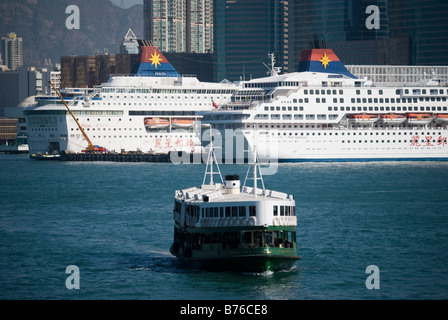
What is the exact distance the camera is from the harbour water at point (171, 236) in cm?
3734

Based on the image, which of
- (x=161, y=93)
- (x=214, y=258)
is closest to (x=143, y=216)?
(x=214, y=258)

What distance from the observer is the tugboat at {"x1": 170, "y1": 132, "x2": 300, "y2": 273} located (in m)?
38.0

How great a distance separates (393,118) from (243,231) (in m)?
78.1

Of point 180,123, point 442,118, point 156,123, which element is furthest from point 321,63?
point 156,123

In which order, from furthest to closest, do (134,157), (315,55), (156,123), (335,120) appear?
1. (156,123)
2. (315,55)
3. (134,157)
4. (335,120)

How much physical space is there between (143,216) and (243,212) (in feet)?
70.1

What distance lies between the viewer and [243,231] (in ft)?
125

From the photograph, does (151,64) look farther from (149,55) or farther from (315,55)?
(315,55)

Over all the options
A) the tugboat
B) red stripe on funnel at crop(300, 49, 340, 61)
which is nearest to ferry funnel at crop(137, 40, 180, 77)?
red stripe on funnel at crop(300, 49, 340, 61)

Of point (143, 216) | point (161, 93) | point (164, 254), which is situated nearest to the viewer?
point (164, 254)

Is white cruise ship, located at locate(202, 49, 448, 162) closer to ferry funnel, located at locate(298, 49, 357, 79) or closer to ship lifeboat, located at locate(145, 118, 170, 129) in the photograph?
ferry funnel, located at locate(298, 49, 357, 79)

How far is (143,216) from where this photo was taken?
192ft
